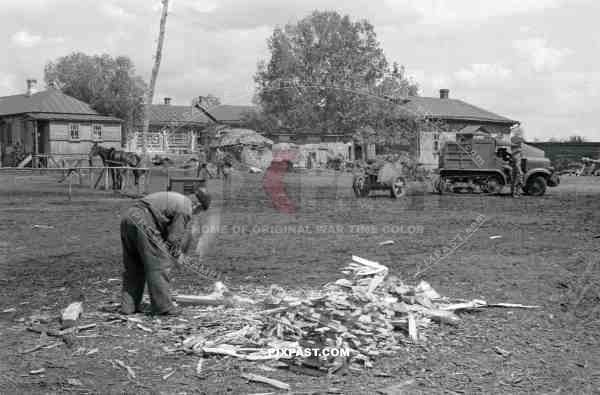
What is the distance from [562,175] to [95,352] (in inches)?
1693

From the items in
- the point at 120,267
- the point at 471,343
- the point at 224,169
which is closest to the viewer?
the point at 471,343

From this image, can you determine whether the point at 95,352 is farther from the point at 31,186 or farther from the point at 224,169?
the point at 224,169

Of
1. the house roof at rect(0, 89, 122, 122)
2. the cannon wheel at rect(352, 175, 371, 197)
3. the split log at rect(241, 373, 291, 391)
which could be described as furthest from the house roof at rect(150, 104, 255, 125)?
the split log at rect(241, 373, 291, 391)

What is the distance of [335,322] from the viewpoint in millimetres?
6266

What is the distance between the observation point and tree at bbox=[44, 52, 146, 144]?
194 feet

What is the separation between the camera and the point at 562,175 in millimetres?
43844

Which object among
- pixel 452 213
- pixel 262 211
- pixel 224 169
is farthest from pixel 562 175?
pixel 262 211

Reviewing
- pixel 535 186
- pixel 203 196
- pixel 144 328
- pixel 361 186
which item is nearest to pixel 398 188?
pixel 361 186

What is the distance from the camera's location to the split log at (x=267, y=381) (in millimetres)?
5141

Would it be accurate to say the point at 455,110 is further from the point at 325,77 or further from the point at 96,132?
the point at 96,132

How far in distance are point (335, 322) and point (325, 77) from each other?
103 feet

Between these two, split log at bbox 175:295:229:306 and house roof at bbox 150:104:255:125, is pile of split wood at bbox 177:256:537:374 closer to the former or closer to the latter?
split log at bbox 175:295:229:306

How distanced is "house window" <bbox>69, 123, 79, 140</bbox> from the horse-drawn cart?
95.9 ft

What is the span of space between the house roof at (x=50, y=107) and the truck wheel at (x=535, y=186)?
32147 millimetres
